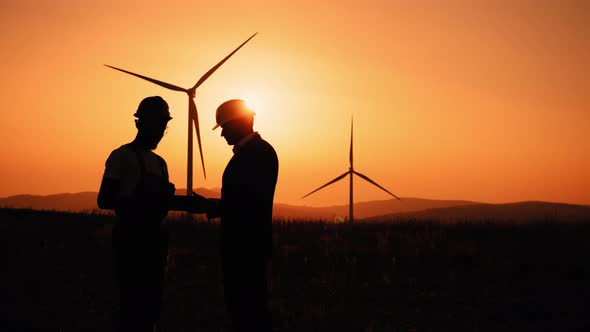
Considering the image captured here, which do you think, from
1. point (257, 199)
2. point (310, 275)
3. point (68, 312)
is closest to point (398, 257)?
point (310, 275)

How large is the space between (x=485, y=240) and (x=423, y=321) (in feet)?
39.1

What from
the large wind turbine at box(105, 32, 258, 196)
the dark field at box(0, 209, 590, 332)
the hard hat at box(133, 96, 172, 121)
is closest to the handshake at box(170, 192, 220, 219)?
the hard hat at box(133, 96, 172, 121)

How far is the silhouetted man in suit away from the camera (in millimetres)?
6793

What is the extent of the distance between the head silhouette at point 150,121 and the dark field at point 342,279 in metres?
4.64

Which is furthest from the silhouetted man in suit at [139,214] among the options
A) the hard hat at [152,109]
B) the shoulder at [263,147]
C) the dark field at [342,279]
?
the dark field at [342,279]

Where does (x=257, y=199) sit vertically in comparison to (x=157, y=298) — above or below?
above

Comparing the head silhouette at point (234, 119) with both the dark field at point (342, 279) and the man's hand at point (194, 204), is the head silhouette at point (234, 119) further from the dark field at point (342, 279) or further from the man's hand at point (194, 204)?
the dark field at point (342, 279)

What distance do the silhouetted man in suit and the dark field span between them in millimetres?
4030

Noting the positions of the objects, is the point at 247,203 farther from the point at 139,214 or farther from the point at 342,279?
the point at 342,279

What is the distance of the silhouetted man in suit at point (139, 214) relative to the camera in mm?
6793

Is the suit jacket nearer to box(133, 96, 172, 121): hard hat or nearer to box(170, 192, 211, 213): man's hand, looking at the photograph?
box(170, 192, 211, 213): man's hand

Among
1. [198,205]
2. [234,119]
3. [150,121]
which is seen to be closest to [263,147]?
[234,119]

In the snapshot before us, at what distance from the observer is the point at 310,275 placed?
16406mm

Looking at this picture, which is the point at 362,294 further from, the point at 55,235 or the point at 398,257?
the point at 55,235
